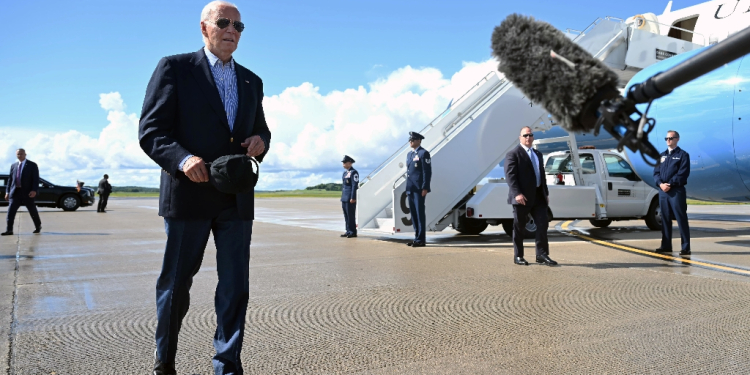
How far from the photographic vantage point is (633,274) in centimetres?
618

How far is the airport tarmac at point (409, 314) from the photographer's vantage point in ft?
10.5

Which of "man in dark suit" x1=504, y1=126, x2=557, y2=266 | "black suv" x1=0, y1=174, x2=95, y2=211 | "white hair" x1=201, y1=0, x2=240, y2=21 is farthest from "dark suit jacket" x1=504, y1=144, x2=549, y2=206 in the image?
"black suv" x1=0, y1=174, x2=95, y2=211

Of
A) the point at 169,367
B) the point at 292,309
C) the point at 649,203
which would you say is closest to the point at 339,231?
the point at 649,203

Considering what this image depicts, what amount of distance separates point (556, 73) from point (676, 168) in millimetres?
7642

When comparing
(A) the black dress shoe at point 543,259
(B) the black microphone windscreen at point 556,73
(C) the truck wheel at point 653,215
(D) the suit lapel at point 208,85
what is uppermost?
(D) the suit lapel at point 208,85

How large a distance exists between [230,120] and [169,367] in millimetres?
1244

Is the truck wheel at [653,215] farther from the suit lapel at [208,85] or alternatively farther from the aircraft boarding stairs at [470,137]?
the suit lapel at [208,85]

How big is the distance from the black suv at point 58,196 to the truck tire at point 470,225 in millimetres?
18927

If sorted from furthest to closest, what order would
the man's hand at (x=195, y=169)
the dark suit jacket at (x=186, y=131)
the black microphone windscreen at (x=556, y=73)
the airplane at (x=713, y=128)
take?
the airplane at (x=713, y=128) < the dark suit jacket at (x=186, y=131) < the man's hand at (x=195, y=169) < the black microphone windscreen at (x=556, y=73)

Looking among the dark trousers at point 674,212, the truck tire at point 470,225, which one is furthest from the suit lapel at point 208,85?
the truck tire at point 470,225

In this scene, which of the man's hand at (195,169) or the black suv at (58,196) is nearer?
the man's hand at (195,169)

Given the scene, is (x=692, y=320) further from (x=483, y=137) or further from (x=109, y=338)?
(x=483, y=137)

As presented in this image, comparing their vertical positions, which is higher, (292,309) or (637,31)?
(637,31)

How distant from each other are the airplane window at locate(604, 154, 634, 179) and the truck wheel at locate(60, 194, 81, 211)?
21.2 m
